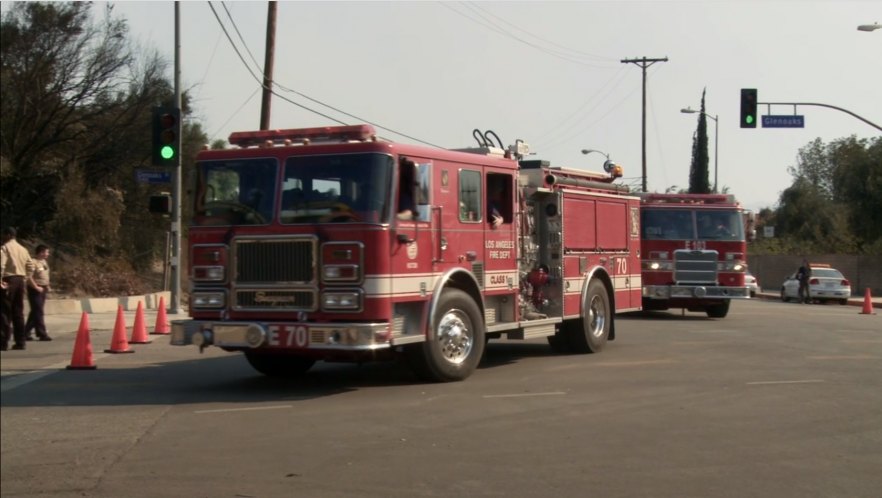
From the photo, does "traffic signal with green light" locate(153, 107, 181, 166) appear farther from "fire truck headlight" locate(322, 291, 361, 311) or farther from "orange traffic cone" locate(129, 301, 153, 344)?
"fire truck headlight" locate(322, 291, 361, 311)

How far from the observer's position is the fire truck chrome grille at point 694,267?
23172 mm

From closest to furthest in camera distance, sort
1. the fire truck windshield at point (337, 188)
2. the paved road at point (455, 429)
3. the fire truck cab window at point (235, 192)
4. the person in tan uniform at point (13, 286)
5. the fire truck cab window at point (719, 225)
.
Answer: the paved road at point (455, 429) < the fire truck windshield at point (337, 188) < the fire truck cab window at point (235, 192) < the person in tan uniform at point (13, 286) < the fire truck cab window at point (719, 225)

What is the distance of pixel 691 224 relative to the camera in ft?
77.2

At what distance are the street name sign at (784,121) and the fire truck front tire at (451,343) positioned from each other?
25.2 meters

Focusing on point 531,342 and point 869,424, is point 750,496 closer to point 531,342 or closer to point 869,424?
point 869,424

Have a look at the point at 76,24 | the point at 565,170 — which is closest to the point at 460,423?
the point at 565,170

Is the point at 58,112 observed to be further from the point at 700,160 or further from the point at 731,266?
the point at 700,160

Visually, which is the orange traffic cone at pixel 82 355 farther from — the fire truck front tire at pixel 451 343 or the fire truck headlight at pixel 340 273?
the fire truck front tire at pixel 451 343

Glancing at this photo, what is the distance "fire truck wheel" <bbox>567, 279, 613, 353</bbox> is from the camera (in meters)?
15.1

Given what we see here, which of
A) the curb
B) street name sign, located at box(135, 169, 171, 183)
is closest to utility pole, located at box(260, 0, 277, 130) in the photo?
street name sign, located at box(135, 169, 171, 183)

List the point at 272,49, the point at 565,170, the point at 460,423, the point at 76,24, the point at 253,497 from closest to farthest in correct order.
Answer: the point at 253,497
the point at 460,423
the point at 565,170
the point at 272,49
the point at 76,24

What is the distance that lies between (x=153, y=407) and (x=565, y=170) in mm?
7511

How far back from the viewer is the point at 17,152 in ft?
81.7

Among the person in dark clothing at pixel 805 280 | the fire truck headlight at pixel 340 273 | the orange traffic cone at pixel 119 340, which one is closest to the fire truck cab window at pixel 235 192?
the fire truck headlight at pixel 340 273
